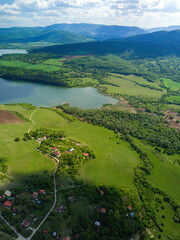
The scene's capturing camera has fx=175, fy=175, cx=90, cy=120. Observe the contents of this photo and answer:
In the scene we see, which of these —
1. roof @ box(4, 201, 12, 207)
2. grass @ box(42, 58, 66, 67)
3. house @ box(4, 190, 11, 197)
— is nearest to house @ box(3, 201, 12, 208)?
roof @ box(4, 201, 12, 207)

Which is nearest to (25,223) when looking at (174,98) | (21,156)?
(21,156)

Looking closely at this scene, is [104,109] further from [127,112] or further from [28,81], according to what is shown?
[28,81]

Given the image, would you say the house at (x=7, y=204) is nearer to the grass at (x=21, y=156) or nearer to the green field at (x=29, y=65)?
the grass at (x=21, y=156)

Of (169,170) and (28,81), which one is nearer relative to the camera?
(169,170)

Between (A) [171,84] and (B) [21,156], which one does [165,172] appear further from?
(A) [171,84]

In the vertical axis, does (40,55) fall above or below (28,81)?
above

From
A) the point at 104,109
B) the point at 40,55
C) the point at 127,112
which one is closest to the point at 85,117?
the point at 104,109

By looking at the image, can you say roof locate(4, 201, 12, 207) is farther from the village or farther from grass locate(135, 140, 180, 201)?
grass locate(135, 140, 180, 201)
